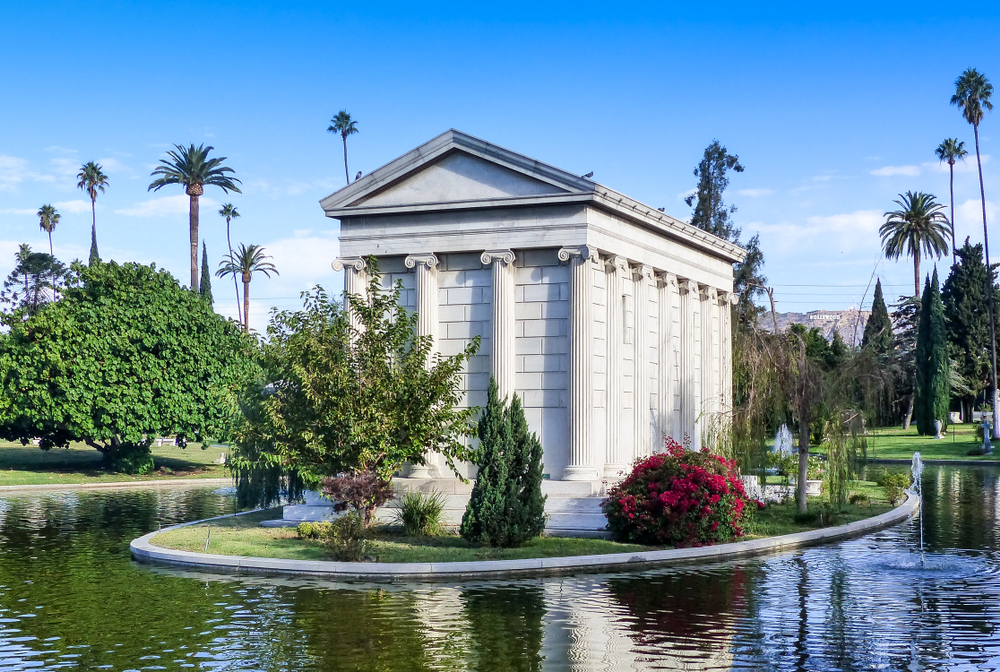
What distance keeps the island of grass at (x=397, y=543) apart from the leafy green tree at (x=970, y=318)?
72.4 metres

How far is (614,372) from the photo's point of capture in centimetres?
2995

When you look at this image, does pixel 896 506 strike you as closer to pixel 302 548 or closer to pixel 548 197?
pixel 548 197

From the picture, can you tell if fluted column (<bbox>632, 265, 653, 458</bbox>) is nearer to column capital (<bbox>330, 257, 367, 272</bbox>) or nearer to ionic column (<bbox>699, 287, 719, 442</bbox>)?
ionic column (<bbox>699, 287, 719, 442</bbox>)

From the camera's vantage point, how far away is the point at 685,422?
36781 millimetres

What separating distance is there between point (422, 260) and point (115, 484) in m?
24.1

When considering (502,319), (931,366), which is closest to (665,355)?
(502,319)

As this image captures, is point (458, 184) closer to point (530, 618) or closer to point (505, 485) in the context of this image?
point (505, 485)

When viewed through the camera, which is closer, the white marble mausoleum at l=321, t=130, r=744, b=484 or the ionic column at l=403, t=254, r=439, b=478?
the white marble mausoleum at l=321, t=130, r=744, b=484

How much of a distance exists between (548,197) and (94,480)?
31.3 metres

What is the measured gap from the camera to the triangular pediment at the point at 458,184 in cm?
2933

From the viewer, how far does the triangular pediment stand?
29328mm

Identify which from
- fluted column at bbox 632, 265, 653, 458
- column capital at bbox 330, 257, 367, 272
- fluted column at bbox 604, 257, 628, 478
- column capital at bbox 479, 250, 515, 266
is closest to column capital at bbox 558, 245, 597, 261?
column capital at bbox 479, 250, 515, 266

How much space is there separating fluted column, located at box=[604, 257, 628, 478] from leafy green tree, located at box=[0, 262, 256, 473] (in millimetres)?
23954

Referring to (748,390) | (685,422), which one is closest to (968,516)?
(748,390)
